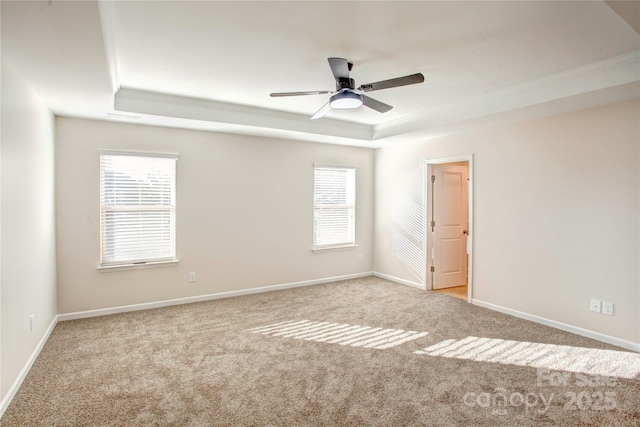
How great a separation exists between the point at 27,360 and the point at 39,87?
90.2 inches

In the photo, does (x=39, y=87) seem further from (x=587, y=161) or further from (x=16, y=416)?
(x=587, y=161)

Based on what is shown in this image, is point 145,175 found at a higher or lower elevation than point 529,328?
higher

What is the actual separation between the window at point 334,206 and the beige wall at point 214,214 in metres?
0.13

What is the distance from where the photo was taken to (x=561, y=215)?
386 cm

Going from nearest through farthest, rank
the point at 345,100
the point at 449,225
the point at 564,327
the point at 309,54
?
the point at 309,54 < the point at 345,100 < the point at 564,327 < the point at 449,225

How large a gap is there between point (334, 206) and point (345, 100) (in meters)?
3.14

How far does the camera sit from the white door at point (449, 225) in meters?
5.55

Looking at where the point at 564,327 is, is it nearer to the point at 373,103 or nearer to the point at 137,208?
the point at 373,103

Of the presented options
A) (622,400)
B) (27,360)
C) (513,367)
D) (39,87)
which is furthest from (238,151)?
(622,400)

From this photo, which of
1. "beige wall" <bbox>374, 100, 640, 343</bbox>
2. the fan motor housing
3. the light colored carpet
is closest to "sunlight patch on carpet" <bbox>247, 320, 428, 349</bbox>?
the light colored carpet

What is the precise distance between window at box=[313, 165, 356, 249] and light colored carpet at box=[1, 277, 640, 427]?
6.19 feet

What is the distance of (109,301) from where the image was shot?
4.32 meters

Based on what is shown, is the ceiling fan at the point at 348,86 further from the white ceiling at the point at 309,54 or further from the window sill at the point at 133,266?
the window sill at the point at 133,266

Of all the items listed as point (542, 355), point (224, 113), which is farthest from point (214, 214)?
point (542, 355)
